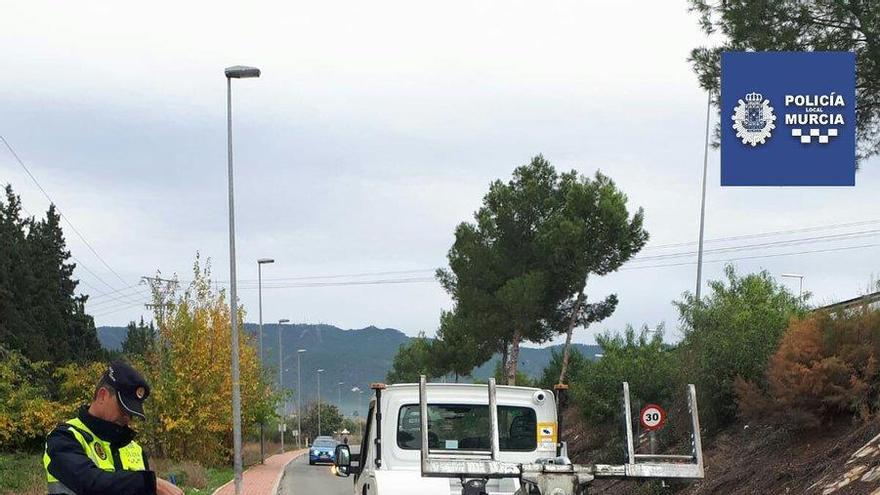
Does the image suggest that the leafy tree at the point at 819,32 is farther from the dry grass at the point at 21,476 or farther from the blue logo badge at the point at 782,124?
the dry grass at the point at 21,476

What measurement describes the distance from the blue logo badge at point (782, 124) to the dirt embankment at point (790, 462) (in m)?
3.86

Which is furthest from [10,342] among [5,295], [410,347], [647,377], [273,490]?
[410,347]

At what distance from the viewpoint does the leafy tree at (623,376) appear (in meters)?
28.5

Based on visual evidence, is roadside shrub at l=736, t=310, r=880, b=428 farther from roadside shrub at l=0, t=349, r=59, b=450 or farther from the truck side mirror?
roadside shrub at l=0, t=349, r=59, b=450

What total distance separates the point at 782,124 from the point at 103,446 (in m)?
15.7

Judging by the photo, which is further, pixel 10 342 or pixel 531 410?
pixel 10 342

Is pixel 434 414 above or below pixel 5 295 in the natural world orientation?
below

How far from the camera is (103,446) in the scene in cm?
479

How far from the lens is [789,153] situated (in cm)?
1884

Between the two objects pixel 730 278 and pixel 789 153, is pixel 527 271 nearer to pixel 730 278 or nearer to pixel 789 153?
pixel 730 278

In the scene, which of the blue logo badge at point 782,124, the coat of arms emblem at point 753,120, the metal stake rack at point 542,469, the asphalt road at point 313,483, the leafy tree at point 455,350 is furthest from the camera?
the leafy tree at point 455,350

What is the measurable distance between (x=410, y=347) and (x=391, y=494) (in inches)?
3540

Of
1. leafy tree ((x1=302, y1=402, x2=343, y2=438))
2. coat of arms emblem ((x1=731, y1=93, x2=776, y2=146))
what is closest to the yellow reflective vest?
coat of arms emblem ((x1=731, y1=93, x2=776, y2=146))

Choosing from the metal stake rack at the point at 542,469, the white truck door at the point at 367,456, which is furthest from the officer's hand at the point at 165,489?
the white truck door at the point at 367,456
